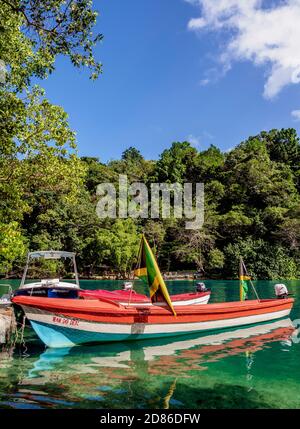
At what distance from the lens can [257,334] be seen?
14.9m

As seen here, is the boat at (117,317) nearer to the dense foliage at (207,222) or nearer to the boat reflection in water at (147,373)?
the boat reflection in water at (147,373)

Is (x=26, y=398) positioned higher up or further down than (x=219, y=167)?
further down

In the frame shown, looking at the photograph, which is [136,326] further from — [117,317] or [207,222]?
[207,222]

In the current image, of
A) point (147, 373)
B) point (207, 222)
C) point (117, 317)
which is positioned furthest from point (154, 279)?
point (207, 222)

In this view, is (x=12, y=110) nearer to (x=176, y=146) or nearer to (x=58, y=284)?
(x=58, y=284)

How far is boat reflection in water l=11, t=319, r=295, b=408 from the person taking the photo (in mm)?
7536

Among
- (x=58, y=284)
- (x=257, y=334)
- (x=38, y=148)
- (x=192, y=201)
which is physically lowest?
(x=257, y=334)

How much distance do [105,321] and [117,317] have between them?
16.5 inches

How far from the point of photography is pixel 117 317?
40.9 ft

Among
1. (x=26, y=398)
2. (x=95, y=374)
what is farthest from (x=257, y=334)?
(x=26, y=398)

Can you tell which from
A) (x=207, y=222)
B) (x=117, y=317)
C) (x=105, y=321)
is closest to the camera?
(x=105, y=321)
